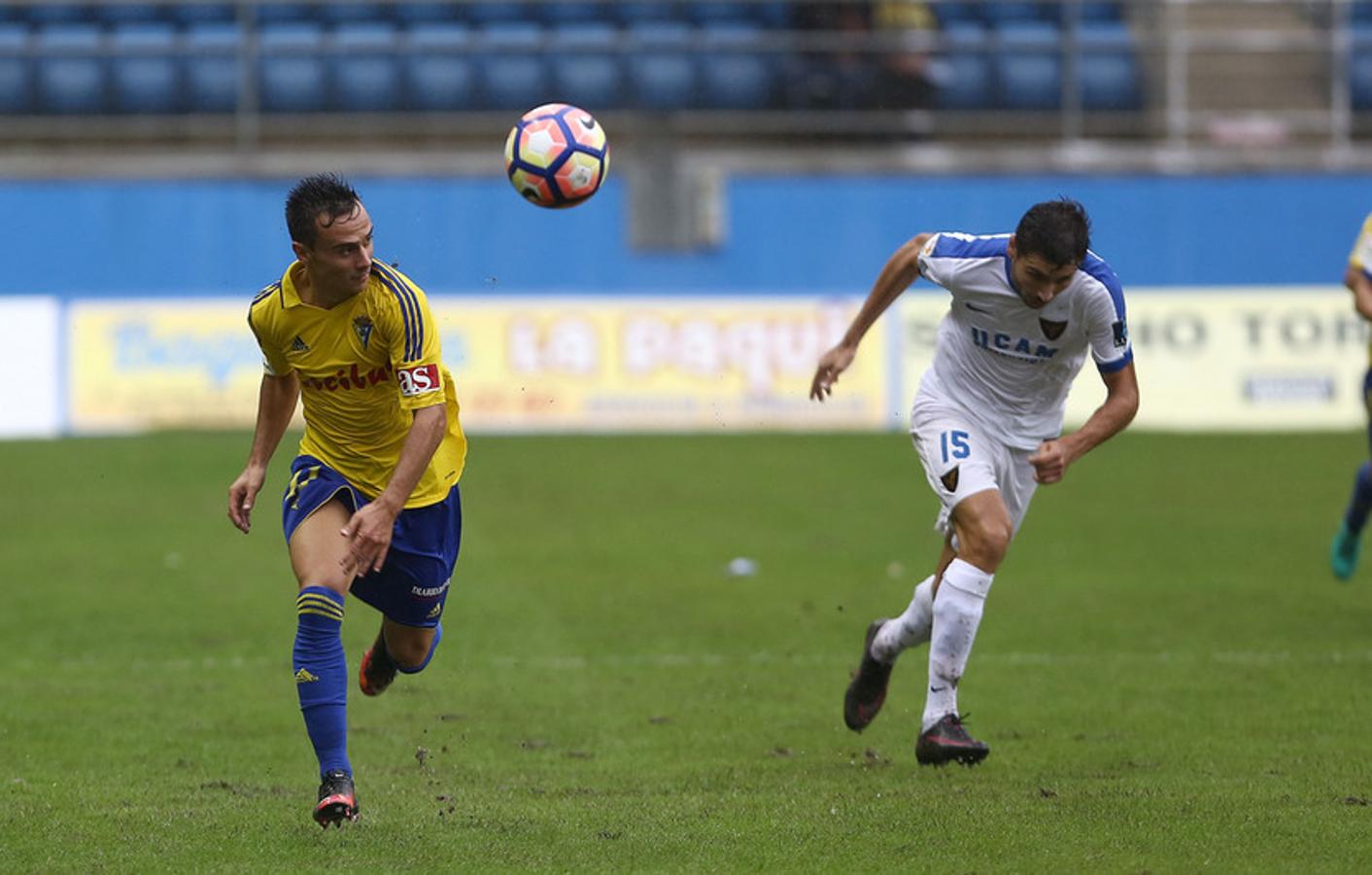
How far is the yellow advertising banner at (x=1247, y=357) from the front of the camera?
70.0 feet

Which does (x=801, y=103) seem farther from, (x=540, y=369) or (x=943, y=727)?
(x=943, y=727)

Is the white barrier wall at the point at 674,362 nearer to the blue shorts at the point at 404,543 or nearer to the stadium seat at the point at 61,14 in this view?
the stadium seat at the point at 61,14

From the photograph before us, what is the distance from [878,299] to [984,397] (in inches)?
22.3

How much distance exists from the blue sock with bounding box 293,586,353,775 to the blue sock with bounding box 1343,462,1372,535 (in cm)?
717

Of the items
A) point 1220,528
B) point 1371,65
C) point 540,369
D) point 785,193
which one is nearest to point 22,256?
point 540,369

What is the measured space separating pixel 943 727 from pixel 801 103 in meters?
16.9

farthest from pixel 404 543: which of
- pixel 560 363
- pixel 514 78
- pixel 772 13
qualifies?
pixel 772 13

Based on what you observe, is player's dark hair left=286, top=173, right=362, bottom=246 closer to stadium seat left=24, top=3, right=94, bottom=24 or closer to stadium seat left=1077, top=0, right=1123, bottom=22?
stadium seat left=24, top=3, right=94, bottom=24

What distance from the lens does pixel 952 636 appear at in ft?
23.8

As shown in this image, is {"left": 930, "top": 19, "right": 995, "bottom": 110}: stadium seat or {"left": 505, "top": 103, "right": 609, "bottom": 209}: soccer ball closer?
{"left": 505, "top": 103, "right": 609, "bottom": 209}: soccer ball

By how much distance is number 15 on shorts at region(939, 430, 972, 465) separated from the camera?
7535 millimetres

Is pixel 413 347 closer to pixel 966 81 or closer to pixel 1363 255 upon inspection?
pixel 1363 255

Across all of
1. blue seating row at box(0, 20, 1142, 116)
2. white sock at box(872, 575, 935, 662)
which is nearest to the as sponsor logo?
white sock at box(872, 575, 935, 662)

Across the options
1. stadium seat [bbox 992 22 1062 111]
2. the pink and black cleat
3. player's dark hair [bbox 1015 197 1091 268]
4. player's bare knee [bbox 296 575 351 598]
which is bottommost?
the pink and black cleat
